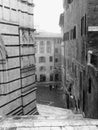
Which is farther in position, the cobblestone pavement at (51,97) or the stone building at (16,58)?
the cobblestone pavement at (51,97)

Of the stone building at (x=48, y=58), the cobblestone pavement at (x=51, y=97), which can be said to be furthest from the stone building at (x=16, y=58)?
the stone building at (x=48, y=58)

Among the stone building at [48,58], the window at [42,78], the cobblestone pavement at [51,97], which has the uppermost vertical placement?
the stone building at [48,58]

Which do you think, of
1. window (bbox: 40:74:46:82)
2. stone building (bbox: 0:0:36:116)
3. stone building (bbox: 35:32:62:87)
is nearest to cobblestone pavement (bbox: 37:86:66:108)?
window (bbox: 40:74:46:82)

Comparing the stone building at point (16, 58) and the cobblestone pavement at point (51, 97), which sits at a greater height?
the stone building at point (16, 58)

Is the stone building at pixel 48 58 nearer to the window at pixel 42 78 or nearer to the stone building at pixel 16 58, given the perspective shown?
the window at pixel 42 78

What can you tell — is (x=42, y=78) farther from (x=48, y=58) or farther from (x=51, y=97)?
(x=51, y=97)

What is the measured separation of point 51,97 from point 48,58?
11.7m

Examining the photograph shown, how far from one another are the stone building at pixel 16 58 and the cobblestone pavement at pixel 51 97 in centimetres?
1289

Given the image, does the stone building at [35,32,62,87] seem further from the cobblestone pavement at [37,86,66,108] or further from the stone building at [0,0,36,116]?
the stone building at [0,0,36,116]

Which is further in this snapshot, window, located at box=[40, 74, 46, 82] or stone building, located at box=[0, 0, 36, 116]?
window, located at box=[40, 74, 46, 82]

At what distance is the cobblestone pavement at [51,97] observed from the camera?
24.6 metres

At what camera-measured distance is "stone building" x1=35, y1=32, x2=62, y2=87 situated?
123 feet

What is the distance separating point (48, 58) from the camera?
38.3 m

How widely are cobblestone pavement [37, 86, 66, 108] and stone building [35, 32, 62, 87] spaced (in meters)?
4.65
